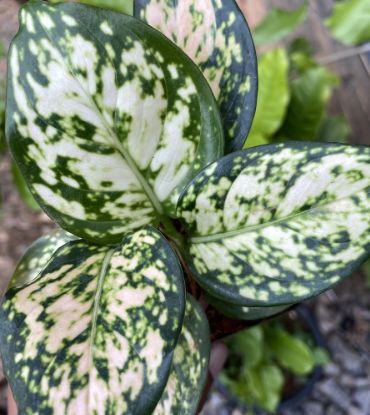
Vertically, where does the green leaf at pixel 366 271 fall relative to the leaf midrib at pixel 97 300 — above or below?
below

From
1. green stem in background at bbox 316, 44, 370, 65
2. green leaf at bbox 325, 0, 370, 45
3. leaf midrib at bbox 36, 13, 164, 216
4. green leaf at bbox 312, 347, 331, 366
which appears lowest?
green leaf at bbox 312, 347, 331, 366

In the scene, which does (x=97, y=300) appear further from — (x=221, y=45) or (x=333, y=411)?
(x=333, y=411)

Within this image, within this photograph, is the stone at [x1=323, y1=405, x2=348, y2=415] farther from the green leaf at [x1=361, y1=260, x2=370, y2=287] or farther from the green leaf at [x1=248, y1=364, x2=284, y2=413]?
the green leaf at [x1=361, y1=260, x2=370, y2=287]

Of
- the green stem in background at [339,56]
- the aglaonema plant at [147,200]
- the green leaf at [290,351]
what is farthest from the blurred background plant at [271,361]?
the green stem in background at [339,56]

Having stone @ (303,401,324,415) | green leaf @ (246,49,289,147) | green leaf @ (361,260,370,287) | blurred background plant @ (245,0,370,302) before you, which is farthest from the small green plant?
green leaf @ (246,49,289,147)

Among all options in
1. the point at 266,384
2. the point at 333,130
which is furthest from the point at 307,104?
the point at 266,384

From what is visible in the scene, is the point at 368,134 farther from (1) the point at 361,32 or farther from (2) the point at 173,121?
(2) the point at 173,121

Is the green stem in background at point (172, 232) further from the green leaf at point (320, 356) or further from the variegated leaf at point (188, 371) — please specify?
the green leaf at point (320, 356)
